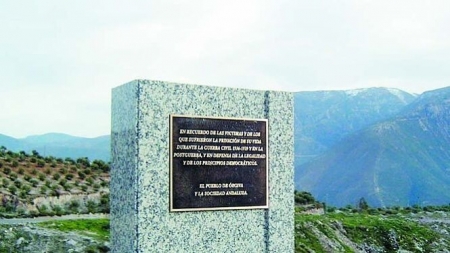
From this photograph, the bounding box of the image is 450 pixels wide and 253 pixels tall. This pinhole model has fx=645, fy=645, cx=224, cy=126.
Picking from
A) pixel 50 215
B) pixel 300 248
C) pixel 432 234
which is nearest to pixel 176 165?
pixel 300 248

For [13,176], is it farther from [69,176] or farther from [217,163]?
[217,163]

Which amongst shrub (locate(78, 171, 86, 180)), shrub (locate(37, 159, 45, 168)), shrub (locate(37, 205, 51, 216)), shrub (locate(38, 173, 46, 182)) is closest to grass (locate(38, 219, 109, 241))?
shrub (locate(37, 205, 51, 216))

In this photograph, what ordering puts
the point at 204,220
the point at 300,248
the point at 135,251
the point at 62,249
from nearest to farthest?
the point at 135,251
the point at 204,220
the point at 62,249
the point at 300,248

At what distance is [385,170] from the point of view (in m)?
162

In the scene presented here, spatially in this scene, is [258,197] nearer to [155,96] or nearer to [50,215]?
[155,96]

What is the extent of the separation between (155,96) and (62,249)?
760 centimetres

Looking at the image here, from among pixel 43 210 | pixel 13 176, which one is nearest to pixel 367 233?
Result: pixel 43 210

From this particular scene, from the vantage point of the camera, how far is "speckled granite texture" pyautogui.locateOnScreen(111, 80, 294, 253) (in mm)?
9758

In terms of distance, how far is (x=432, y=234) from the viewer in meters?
26.9

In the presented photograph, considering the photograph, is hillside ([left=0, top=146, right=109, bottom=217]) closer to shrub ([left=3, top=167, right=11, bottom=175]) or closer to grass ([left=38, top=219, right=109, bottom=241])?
shrub ([left=3, top=167, right=11, bottom=175])

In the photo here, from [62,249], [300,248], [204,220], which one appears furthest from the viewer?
[300,248]

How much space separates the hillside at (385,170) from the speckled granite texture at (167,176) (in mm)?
126220

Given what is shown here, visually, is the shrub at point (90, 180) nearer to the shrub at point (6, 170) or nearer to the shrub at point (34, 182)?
the shrub at point (34, 182)

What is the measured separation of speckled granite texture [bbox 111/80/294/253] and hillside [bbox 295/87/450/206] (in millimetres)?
126220
